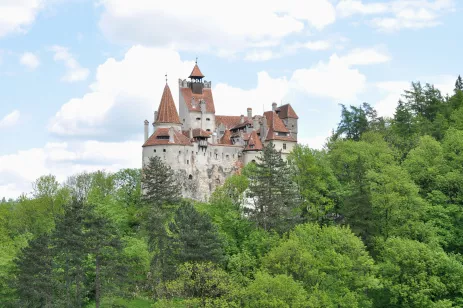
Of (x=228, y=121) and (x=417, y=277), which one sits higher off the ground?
(x=228, y=121)

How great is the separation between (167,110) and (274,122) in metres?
15.2

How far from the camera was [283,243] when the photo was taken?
4853 centimetres

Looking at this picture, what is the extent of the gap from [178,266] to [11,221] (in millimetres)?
36921

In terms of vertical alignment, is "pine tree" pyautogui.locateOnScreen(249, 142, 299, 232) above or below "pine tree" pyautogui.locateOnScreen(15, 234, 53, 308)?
above

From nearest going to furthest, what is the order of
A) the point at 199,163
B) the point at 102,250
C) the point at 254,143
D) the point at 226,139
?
the point at 102,250, the point at 199,163, the point at 254,143, the point at 226,139

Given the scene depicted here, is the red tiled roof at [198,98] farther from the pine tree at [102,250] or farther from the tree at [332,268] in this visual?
the tree at [332,268]

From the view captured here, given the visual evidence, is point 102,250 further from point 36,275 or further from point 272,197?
point 272,197

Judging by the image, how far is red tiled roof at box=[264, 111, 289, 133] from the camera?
8772 cm

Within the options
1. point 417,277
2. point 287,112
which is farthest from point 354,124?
point 417,277

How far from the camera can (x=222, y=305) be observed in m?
43.6

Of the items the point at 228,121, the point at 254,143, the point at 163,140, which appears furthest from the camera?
the point at 228,121

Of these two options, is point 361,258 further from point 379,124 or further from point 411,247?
point 379,124

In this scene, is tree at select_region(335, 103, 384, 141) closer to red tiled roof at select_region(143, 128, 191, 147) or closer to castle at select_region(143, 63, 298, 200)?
castle at select_region(143, 63, 298, 200)

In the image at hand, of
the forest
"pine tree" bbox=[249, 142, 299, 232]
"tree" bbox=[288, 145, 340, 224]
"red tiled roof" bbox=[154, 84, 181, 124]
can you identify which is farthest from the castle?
"pine tree" bbox=[249, 142, 299, 232]
